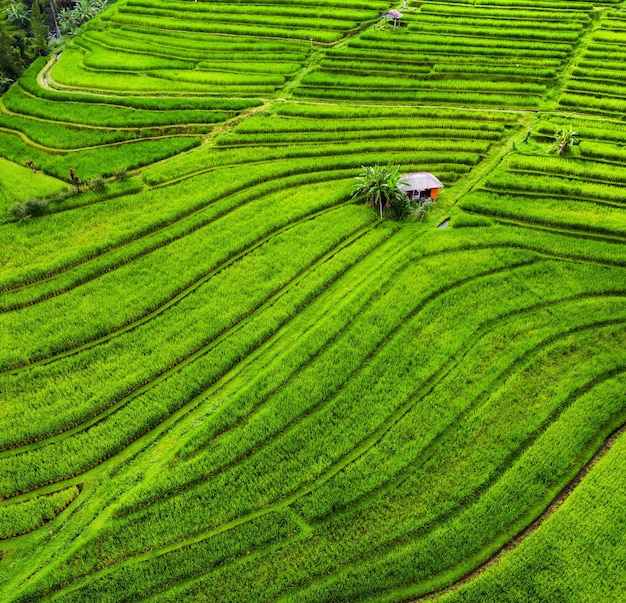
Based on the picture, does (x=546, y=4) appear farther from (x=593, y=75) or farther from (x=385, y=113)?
(x=385, y=113)

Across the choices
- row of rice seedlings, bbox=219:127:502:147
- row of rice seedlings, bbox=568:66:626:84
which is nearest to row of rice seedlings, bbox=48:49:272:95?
row of rice seedlings, bbox=219:127:502:147

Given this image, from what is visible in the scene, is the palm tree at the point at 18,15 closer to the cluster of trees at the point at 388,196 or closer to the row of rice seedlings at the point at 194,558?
the cluster of trees at the point at 388,196

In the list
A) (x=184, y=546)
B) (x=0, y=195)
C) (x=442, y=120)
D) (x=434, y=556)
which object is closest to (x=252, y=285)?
(x=184, y=546)

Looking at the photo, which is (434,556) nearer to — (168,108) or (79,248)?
(79,248)

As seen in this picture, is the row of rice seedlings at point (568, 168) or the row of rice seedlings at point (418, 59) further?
the row of rice seedlings at point (418, 59)

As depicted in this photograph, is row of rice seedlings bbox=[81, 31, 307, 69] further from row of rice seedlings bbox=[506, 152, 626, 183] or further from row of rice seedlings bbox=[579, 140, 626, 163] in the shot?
row of rice seedlings bbox=[579, 140, 626, 163]

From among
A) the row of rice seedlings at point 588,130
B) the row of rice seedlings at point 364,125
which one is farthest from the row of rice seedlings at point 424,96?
the row of rice seedlings at point 588,130
